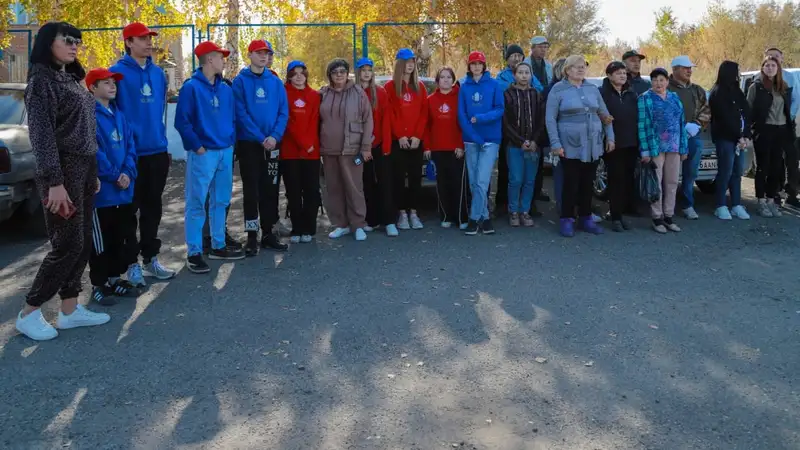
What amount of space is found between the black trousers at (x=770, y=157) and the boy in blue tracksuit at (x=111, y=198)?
7754 mm

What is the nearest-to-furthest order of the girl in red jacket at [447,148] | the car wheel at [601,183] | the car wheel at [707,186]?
the girl in red jacket at [447,148], the car wheel at [601,183], the car wheel at [707,186]

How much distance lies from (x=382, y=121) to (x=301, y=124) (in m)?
1.02

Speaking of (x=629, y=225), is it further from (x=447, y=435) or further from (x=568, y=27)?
(x=568, y=27)

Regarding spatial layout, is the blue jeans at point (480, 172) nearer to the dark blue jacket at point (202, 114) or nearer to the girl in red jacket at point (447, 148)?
the girl in red jacket at point (447, 148)

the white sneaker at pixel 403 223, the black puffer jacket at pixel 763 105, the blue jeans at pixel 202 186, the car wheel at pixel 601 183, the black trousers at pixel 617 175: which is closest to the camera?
the blue jeans at pixel 202 186

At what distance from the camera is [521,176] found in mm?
9203

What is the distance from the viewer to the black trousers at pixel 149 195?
683 cm

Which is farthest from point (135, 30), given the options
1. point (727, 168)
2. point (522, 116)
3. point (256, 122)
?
point (727, 168)

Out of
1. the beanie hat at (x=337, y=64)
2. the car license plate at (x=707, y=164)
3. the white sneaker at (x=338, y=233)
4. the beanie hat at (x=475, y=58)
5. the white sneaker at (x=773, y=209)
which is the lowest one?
the white sneaker at (x=338, y=233)

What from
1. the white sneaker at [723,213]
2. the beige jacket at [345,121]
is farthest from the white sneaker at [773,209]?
the beige jacket at [345,121]

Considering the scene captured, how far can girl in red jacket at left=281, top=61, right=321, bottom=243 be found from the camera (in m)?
8.27

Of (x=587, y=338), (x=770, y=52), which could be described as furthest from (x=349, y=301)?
(x=770, y=52)

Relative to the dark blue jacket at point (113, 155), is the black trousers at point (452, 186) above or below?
below

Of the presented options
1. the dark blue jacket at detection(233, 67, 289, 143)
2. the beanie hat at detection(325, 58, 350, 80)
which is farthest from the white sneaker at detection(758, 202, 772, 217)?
the dark blue jacket at detection(233, 67, 289, 143)
